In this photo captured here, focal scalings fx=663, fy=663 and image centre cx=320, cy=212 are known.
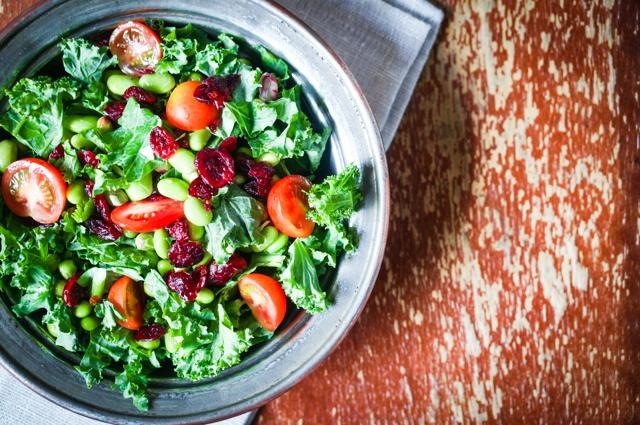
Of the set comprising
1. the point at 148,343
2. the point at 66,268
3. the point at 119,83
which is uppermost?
the point at 119,83

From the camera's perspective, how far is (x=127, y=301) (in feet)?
4.77

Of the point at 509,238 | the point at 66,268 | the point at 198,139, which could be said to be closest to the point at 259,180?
the point at 198,139

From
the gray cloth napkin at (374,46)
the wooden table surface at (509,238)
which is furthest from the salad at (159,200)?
the wooden table surface at (509,238)

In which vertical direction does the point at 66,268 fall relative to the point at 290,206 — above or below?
below

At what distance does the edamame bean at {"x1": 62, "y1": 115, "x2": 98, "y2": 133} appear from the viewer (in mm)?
1445

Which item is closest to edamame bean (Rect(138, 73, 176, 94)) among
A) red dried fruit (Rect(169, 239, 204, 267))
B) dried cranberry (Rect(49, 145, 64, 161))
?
dried cranberry (Rect(49, 145, 64, 161))

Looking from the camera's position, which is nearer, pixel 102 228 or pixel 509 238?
pixel 102 228

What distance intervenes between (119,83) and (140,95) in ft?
0.21

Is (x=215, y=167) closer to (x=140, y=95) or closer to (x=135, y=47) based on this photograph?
(x=140, y=95)

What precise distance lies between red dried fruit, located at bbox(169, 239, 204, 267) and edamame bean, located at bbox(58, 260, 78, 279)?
0.77 feet

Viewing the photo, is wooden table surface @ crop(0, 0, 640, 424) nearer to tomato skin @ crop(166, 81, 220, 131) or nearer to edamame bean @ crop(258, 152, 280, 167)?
edamame bean @ crop(258, 152, 280, 167)

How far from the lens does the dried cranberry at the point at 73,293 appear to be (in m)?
1.44

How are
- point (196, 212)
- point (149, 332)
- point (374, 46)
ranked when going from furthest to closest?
point (374, 46) < point (149, 332) < point (196, 212)

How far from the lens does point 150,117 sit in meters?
1.41
